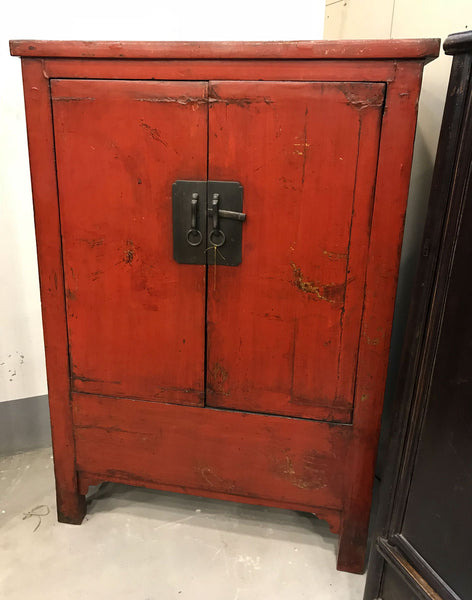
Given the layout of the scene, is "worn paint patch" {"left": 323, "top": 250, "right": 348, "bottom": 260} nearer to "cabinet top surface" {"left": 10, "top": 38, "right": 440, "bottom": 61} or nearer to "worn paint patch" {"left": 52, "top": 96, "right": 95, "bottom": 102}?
"cabinet top surface" {"left": 10, "top": 38, "right": 440, "bottom": 61}

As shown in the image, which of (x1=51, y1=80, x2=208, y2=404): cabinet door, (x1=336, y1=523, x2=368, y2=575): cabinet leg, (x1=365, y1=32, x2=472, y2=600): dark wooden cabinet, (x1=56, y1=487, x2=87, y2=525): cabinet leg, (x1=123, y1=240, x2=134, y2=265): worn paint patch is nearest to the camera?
(x1=365, y1=32, x2=472, y2=600): dark wooden cabinet

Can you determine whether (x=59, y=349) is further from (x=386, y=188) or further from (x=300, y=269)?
(x=386, y=188)

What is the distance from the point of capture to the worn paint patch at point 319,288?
125 centimetres

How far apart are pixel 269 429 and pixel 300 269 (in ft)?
1.65

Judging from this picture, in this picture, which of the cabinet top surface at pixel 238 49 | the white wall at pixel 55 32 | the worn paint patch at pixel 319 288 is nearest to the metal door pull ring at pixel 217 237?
the worn paint patch at pixel 319 288

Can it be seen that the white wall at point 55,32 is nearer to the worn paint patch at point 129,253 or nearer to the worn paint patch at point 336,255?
the worn paint patch at point 129,253

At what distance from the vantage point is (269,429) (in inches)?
54.7

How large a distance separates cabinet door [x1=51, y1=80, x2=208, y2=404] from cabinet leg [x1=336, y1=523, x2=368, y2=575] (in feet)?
2.07

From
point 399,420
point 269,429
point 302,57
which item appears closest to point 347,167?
point 302,57

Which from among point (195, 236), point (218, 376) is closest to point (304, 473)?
point (218, 376)

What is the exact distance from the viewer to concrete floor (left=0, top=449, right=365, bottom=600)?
138 cm

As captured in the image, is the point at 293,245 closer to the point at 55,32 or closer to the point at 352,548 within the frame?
the point at 352,548

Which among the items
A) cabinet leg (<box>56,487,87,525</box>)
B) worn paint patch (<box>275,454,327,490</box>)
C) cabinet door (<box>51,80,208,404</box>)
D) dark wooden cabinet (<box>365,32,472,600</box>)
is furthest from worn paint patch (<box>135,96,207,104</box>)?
cabinet leg (<box>56,487,87,525</box>)

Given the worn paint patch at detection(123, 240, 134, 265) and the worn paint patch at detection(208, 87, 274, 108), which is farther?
the worn paint patch at detection(123, 240, 134, 265)
